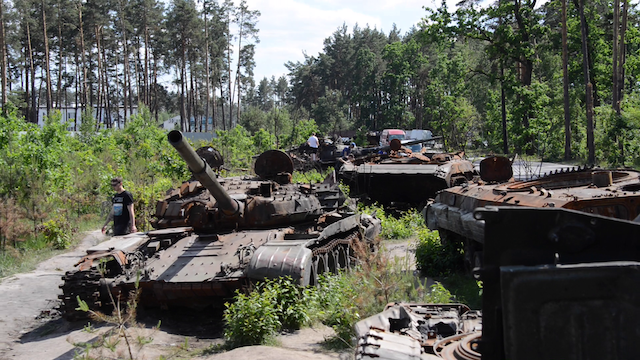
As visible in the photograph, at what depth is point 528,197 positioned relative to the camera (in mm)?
8500

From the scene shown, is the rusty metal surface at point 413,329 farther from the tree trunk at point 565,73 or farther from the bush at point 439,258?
the tree trunk at point 565,73

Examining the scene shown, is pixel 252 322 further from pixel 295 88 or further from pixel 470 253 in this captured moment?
pixel 295 88

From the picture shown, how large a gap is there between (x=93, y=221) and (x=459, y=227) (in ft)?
38.1

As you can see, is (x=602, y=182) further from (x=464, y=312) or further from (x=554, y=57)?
(x=554, y=57)

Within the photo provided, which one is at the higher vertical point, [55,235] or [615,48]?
[615,48]

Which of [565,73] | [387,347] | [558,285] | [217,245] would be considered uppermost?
[565,73]

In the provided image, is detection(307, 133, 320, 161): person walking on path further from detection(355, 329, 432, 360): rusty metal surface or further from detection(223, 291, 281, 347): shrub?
detection(355, 329, 432, 360): rusty metal surface

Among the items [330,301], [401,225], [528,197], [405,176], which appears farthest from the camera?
[405,176]

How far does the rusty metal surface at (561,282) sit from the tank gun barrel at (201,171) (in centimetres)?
515

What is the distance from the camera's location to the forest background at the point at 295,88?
16.2m

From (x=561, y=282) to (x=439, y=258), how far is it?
8334 millimetres

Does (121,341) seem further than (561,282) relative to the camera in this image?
Yes

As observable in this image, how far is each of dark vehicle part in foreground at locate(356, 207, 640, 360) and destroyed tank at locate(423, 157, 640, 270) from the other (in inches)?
201

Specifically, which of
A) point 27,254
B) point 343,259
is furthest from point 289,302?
point 27,254
